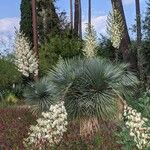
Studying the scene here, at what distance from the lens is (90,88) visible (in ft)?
53.3

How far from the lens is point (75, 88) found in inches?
634

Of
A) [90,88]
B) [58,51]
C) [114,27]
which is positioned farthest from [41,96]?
[58,51]

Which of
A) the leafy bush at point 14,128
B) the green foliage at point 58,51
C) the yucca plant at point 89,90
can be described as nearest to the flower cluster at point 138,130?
the leafy bush at point 14,128

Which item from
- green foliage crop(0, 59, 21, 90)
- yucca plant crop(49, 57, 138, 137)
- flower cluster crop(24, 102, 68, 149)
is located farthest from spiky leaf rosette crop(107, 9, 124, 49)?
flower cluster crop(24, 102, 68, 149)

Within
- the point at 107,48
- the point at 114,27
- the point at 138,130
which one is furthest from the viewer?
the point at 107,48

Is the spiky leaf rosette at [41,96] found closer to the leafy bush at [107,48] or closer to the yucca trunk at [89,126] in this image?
the yucca trunk at [89,126]

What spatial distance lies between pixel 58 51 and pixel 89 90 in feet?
64.5

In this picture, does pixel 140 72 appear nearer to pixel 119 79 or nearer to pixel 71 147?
pixel 119 79

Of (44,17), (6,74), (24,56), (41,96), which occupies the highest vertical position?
(44,17)

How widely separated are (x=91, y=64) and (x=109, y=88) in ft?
2.58

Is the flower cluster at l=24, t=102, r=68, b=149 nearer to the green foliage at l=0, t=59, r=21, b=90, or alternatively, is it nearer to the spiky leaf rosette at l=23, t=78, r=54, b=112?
the spiky leaf rosette at l=23, t=78, r=54, b=112

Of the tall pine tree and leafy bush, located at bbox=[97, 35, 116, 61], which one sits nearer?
leafy bush, located at bbox=[97, 35, 116, 61]

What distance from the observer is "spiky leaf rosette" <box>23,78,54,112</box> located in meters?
20.3

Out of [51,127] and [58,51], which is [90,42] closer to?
[58,51]
